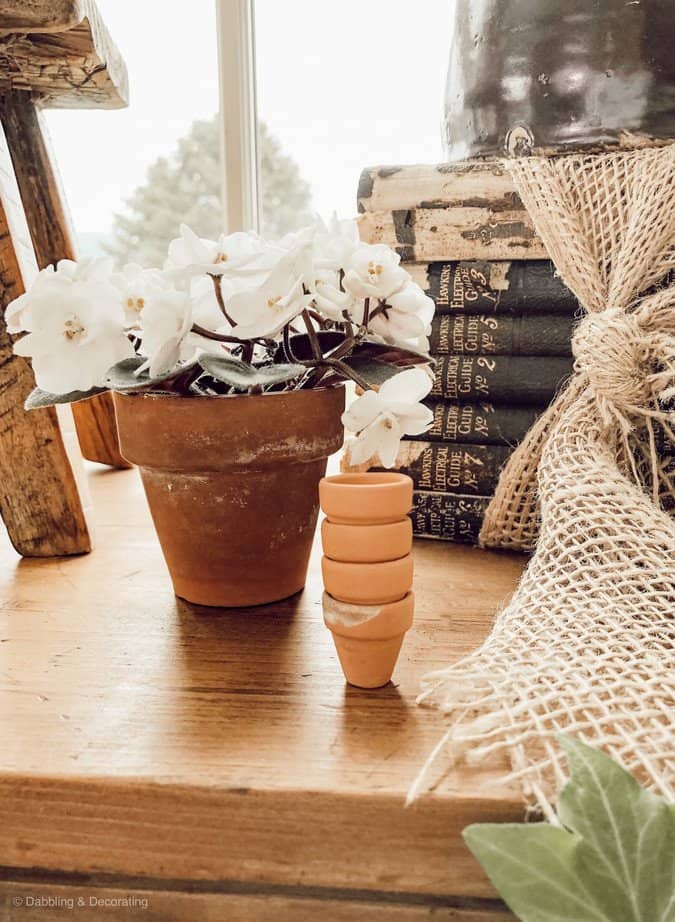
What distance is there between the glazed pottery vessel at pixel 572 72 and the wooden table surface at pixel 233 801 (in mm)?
494

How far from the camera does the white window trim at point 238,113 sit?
1.32m

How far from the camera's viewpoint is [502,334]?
693mm

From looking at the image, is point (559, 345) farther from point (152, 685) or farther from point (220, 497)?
point (152, 685)

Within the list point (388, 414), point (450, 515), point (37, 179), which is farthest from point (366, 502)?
point (37, 179)

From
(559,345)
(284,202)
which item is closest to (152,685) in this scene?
(559,345)

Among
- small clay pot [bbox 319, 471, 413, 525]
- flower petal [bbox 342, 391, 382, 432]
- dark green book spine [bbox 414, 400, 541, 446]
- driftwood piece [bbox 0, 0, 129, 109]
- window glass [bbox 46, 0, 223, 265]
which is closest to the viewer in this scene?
small clay pot [bbox 319, 471, 413, 525]

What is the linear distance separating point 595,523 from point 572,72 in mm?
402

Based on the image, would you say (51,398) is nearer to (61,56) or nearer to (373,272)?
(373,272)

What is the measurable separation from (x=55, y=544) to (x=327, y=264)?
1.29 feet

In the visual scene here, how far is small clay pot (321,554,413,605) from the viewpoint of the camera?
398 mm

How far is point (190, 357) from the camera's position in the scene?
0.53 metres

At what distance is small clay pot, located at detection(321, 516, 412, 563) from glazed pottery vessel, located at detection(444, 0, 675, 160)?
1.45 ft

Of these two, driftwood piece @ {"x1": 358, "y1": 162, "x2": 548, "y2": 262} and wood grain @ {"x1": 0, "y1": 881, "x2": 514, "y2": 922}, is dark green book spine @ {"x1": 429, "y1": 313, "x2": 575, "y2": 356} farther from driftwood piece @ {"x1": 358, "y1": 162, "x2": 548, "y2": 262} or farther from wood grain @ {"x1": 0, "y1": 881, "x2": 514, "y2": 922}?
wood grain @ {"x1": 0, "y1": 881, "x2": 514, "y2": 922}

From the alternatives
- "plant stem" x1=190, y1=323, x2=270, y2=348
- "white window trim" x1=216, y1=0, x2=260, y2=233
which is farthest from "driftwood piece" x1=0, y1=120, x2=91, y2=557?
"white window trim" x1=216, y1=0, x2=260, y2=233
